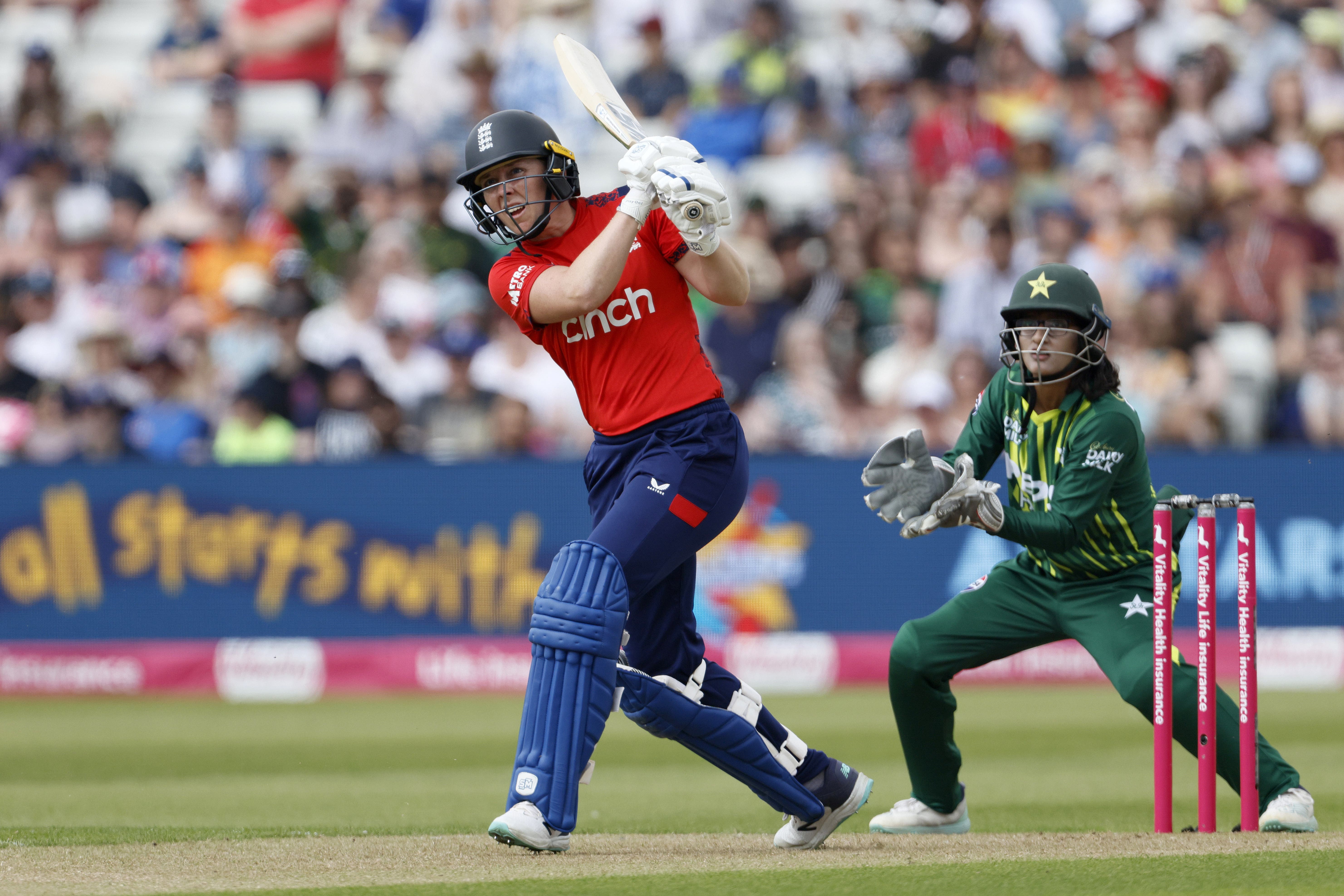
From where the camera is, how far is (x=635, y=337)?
4.57 m

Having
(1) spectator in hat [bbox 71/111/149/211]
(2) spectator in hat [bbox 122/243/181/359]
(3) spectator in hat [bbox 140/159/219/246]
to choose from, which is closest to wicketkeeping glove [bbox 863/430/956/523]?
(2) spectator in hat [bbox 122/243/181/359]

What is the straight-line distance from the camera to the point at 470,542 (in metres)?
10.6

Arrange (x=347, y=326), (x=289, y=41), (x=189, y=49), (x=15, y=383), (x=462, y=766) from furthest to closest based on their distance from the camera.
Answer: (x=189, y=49)
(x=289, y=41)
(x=347, y=326)
(x=15, y=383)
(x=462, y=766)

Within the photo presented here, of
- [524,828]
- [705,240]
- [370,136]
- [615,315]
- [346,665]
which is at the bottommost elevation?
[346,665]

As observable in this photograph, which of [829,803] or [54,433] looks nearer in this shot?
[829,803]

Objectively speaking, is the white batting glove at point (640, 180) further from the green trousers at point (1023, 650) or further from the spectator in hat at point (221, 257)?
the spectator in hat at point (221, 257)

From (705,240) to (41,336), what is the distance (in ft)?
31.1

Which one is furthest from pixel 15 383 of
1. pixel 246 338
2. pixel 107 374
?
pixel 246 338

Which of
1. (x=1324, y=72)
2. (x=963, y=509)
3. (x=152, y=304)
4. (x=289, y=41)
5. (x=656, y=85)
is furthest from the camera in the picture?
(x=289, y=41)

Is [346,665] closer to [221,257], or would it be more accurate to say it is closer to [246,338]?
[246,338]

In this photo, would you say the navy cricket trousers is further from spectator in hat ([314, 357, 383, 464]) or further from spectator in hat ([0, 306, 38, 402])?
spectator in hat ([0, 306, 38, 402])

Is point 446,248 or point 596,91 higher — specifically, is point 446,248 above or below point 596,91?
above

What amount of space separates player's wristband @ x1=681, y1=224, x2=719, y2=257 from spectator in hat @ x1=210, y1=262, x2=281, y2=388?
7.72 m

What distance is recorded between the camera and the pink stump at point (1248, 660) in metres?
4.66
